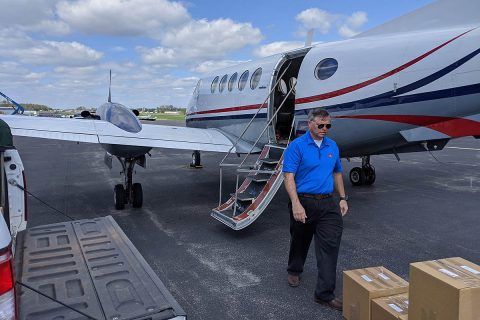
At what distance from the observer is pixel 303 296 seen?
457 cm

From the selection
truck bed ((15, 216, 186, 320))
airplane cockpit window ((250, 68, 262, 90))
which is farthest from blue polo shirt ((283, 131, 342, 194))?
airplane cockpit window ((250, 68, 262, 90))

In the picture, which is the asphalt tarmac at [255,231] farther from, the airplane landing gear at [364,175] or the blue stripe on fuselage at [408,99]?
the blue stripe on fuselage at [408,99]

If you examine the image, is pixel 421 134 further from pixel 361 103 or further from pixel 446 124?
pixel 361 103

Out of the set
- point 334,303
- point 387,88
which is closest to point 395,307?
point 334,303

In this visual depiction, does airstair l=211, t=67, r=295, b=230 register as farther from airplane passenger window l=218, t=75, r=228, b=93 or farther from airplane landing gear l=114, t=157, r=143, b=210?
airplane passenger window l=218, t=75, r=228, b=93

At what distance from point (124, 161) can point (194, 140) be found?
162cm

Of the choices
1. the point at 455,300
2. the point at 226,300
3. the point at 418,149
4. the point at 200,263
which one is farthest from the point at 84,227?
the point at 418,149

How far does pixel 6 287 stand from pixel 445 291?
277cm

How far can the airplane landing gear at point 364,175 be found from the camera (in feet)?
36.6

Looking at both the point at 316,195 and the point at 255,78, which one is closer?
the point at 316,195

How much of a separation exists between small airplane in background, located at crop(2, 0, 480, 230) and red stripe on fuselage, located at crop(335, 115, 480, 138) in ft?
0.05

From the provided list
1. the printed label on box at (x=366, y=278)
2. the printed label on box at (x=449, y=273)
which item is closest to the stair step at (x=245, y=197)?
the printed label on box at (x=366, y=278)

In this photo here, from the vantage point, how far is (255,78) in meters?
9.50

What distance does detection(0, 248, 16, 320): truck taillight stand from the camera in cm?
191
